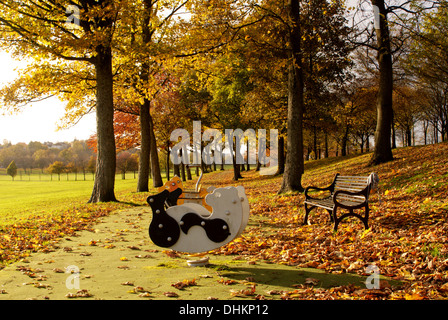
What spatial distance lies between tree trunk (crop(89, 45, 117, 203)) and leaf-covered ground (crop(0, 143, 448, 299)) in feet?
11.2

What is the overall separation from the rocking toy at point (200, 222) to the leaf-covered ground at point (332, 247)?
1.53 feet

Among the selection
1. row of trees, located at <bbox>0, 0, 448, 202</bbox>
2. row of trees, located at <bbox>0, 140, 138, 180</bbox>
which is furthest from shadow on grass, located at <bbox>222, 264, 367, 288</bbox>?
row of trees, located at <bbox>0, 140, 138, 180</bbox>

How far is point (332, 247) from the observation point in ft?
19.1

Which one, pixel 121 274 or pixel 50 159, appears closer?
pixel 121 274

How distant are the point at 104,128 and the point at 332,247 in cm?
1071

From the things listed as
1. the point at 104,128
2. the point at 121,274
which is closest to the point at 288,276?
the point at 121,274

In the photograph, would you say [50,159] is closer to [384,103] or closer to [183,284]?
[384,103]

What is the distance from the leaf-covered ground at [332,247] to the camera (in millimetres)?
3879

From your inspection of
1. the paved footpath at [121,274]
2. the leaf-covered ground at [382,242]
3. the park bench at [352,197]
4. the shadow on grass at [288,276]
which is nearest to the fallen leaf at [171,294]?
the paved footpath at [121,274]

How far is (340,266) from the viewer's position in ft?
15.6

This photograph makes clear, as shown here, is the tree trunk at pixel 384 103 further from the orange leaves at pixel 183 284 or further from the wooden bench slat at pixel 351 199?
the orange leaves at pixel 183 284

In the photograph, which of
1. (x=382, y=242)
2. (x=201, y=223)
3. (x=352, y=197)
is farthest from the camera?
(x=352, y=197)

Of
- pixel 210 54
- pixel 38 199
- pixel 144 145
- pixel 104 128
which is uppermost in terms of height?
pixel 210 54
